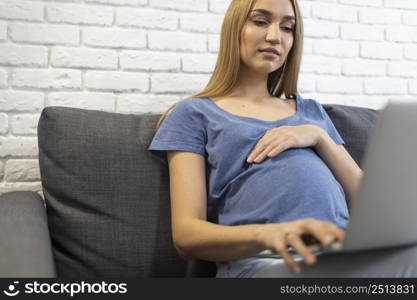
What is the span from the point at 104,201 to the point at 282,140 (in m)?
0.47

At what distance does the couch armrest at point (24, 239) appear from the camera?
862 millimetres

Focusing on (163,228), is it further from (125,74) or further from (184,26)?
(184,26)

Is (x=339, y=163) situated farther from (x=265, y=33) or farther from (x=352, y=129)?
(x=265, y=33)

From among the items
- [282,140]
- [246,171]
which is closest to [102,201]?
[246,171]

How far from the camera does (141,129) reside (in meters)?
1.44

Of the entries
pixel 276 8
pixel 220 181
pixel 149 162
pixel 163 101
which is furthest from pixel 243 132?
pixel 163 101

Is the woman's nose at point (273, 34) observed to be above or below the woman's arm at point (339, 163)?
above

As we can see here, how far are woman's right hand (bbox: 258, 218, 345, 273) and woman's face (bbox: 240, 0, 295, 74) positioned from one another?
64cm

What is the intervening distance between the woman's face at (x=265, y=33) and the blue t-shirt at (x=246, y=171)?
0.53ft

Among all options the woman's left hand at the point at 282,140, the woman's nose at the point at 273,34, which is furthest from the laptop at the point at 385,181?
the woman's nose at the point at 273,34

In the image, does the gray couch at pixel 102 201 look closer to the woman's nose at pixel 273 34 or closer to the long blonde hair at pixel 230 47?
the long blonde hair at pixel 230 47

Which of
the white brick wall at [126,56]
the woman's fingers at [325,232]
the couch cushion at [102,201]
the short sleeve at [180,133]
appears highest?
the white brick wall at [126,56]

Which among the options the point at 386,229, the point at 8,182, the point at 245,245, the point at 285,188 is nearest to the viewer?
the point at 386,229

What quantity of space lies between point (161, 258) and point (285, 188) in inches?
14.9
